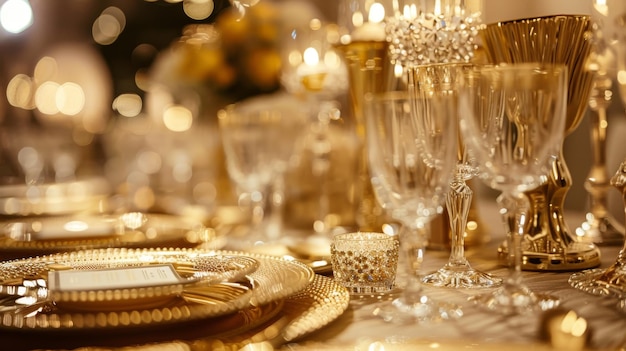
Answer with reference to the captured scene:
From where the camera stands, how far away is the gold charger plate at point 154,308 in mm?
553

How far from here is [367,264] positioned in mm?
776

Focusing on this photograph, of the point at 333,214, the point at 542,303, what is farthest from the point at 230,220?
the point at 542,303

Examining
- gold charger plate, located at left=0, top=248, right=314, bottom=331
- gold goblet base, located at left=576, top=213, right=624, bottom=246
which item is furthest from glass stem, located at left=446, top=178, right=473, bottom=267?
gold goblet base, located at left=576, top=213, right=624, bottom=246

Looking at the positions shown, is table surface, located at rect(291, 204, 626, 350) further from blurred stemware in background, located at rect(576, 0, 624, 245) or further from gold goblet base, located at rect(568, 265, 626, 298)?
blurred stemware in background, located at rect(576, 0, 624, 245)

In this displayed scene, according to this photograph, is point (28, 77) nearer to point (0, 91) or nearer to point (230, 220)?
point (0, 91)

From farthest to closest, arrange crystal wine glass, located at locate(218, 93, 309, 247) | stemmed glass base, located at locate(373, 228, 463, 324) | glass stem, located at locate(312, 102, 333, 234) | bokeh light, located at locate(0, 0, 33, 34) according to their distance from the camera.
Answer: bokeh light, located at locate(0, 0, 33, 34) < glass stem, located at locate(312, 102, 333, 234) < crystal wine glass, located at locate(218, 93, 309, 247) < stemmed glass base, located at locate(373, 228, 463, 324)

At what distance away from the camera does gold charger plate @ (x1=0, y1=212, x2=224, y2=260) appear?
38.8 inches

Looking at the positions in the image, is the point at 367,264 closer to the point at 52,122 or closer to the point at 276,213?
the point at 276,213

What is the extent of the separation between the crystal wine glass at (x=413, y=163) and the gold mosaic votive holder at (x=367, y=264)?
0.27ft

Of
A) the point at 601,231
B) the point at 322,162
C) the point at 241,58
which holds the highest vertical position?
the point at 241,58

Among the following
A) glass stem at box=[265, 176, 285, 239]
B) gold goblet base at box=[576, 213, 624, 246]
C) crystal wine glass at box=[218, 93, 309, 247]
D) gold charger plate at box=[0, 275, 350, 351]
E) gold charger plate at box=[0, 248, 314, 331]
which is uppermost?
crystal wine glass at box=[218, 93, 309, 247]

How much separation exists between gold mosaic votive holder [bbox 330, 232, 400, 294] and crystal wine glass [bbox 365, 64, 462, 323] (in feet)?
0.27

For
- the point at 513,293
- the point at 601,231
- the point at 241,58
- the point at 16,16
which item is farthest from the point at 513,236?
the point at 16,16

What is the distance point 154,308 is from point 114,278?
5cm
